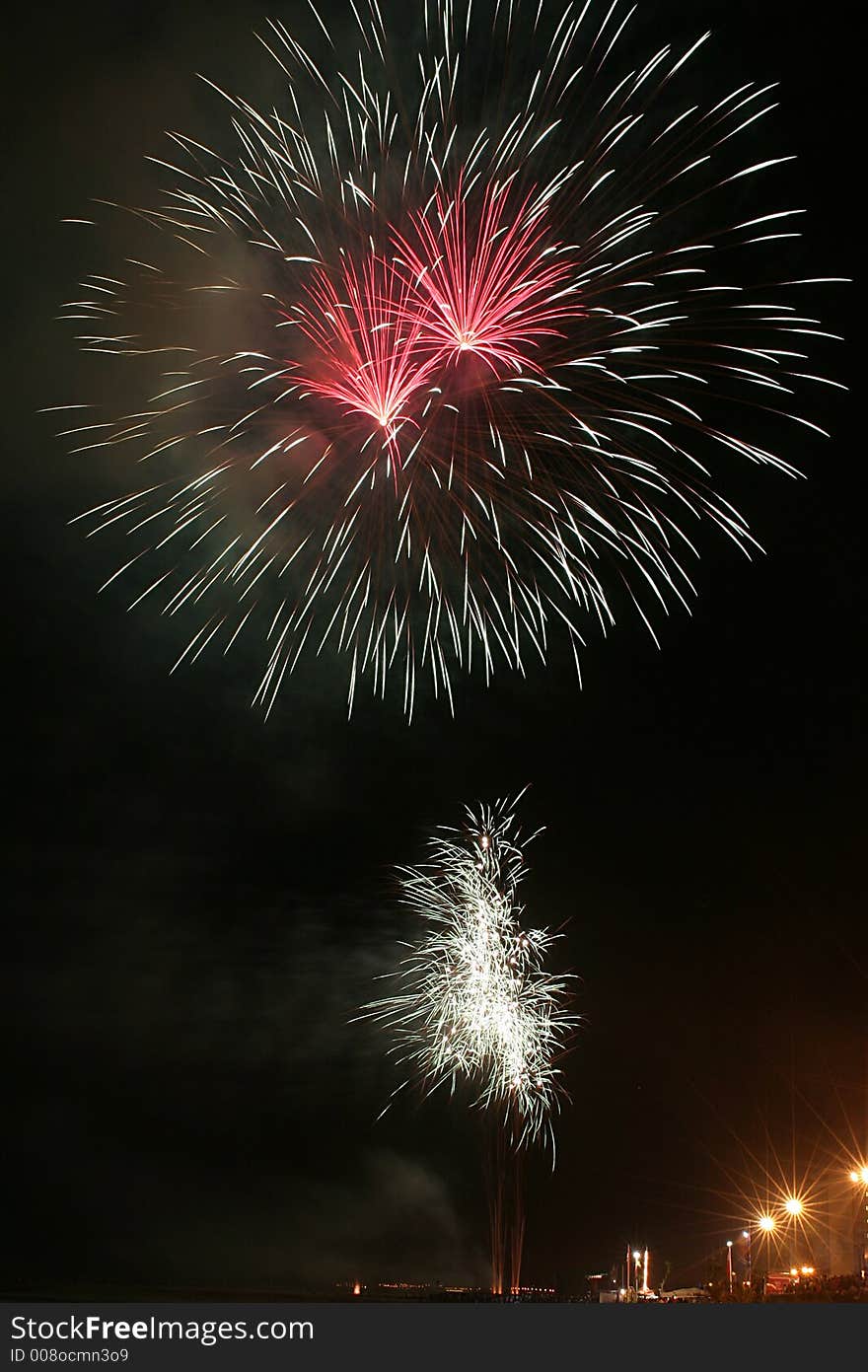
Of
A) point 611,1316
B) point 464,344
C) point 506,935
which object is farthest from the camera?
point 611,1316

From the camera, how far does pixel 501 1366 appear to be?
29.2 metres

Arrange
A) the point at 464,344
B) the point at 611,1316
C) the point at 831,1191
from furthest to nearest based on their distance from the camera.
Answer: the point at 831,1191 < the point at 611,1316 < the point at 464,344

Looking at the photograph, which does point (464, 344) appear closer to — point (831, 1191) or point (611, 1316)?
point (611, 1316)

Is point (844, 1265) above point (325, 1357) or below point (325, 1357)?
above

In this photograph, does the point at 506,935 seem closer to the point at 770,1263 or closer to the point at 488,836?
the point at 488,836

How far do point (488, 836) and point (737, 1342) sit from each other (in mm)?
13610

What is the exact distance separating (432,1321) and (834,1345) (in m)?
15.9

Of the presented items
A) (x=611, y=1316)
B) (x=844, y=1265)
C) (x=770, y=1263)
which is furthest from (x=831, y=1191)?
(x=611, y=1316)

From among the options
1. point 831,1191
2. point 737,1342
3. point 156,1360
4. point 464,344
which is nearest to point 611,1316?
point 737,1342

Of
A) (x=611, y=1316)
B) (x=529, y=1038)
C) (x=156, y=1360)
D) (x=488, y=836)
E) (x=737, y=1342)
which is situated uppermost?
(x=488, y=836)

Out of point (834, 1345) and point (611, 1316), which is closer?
point (834, 1345)

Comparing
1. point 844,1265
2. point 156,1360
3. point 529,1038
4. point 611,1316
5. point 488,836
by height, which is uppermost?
point 844,1265

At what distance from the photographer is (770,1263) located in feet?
281

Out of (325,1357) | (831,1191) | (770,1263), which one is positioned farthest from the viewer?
(770,1263)
